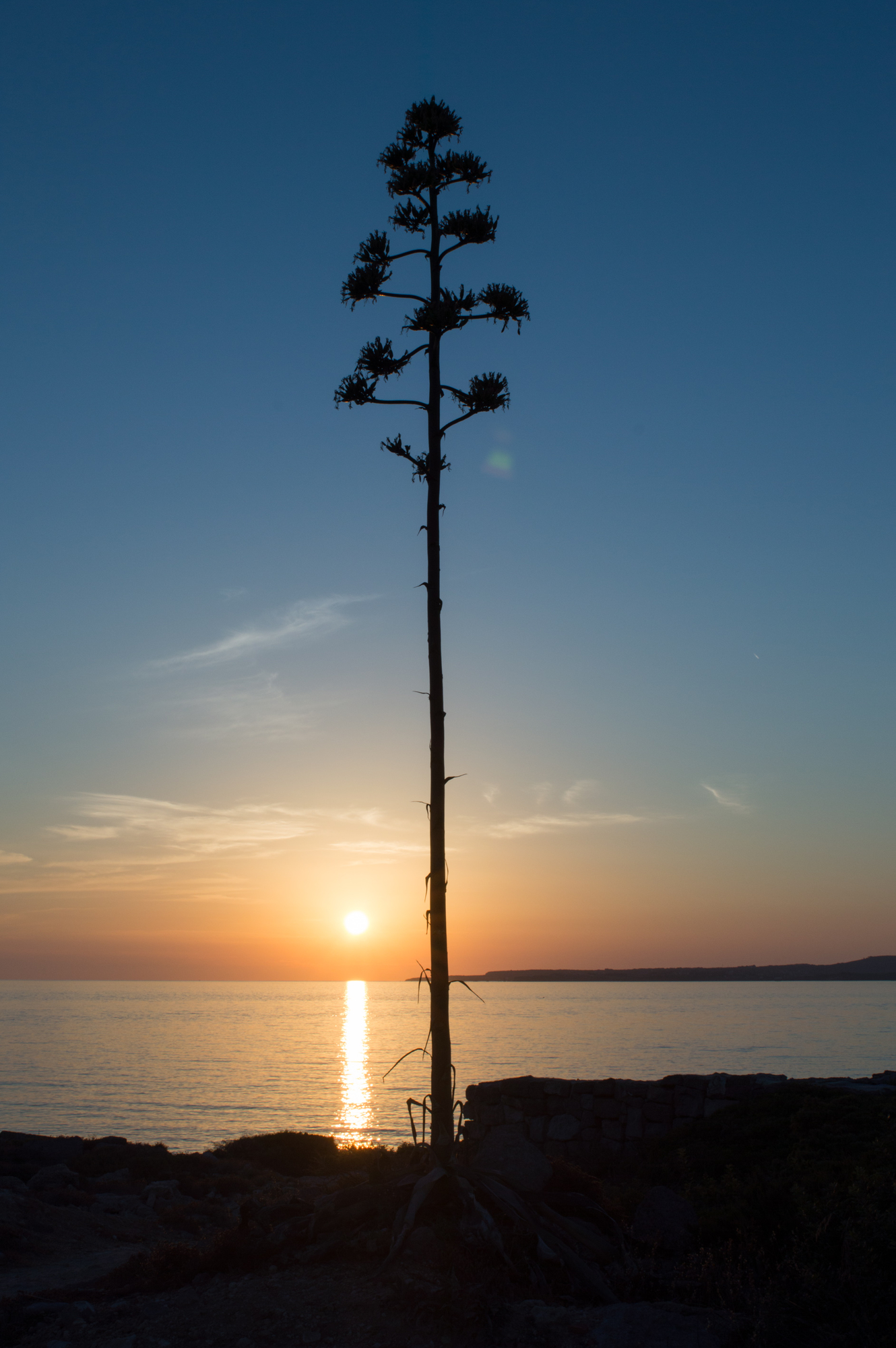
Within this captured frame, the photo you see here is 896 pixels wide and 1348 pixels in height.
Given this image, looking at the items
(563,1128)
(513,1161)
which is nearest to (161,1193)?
(563,1128)

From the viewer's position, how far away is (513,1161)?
7.83 m

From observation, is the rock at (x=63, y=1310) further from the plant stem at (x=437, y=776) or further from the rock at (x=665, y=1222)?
the rock at (x=665, y=1222)

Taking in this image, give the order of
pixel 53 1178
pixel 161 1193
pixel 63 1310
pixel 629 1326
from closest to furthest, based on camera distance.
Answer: pixel 629 1326
pixel 63 1310
pixel 161 1193
pixel 53 1178

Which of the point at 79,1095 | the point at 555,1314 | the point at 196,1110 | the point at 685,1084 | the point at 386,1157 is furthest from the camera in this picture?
the point at 79,1095

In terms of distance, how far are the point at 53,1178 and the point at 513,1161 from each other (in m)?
13.8

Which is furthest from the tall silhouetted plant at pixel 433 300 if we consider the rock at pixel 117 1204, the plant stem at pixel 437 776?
the rock at pixel 117 1204

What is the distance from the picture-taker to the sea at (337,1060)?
38969 millimetres

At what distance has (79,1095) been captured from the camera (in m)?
46.3

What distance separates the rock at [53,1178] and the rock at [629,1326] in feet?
47.5

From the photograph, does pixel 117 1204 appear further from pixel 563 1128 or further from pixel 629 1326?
pixel 629 1326

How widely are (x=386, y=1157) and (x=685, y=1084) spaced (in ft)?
23.1

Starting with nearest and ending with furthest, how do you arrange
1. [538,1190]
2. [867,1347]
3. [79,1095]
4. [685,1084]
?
[867,1347] → [538,1190] → [685,1084] → [79,1095]

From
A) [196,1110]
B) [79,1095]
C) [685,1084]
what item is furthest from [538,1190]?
[79,1095]

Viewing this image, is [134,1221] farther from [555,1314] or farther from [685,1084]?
[555,1314]
